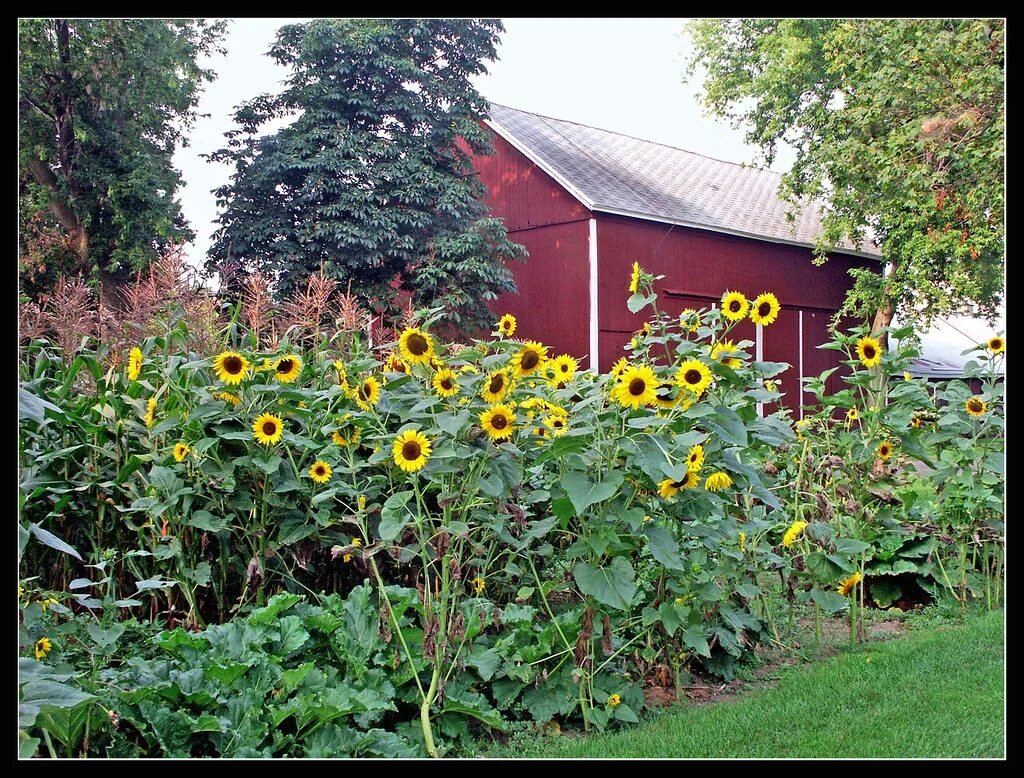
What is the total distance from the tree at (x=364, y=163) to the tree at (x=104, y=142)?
1.09m

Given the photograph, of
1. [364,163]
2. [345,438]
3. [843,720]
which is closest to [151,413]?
[345,438]

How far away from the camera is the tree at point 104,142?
4.98 metres

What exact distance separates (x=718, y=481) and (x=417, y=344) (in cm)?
80

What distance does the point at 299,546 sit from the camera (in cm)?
249

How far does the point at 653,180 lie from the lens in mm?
Result: 9039

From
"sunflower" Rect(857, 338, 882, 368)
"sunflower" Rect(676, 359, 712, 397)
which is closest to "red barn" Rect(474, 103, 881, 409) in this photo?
"sunflower" Rect(857, 338, 882, 368)

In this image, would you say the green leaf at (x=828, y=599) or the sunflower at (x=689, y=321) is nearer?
the sunflower at (x=689, y=321)

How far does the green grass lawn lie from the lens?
6.61 feet

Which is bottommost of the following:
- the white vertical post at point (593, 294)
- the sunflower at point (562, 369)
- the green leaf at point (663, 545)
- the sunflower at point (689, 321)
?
the green leaf at point (663, 545)

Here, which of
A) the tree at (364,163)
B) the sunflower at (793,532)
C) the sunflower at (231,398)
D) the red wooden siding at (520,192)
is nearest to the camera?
the sunflower at (231,398)

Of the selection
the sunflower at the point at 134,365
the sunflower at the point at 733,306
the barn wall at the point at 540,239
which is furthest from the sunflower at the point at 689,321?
the barn wall at the point at 540,239

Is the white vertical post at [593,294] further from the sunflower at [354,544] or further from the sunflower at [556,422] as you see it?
the sunflower at [556,422]

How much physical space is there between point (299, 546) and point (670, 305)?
7170 millimetres

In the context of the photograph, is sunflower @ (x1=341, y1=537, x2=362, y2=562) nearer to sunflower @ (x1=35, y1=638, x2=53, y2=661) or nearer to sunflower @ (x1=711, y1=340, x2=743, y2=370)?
sunflower @ (x1=35, y1=638, x2=53, y2=661)
